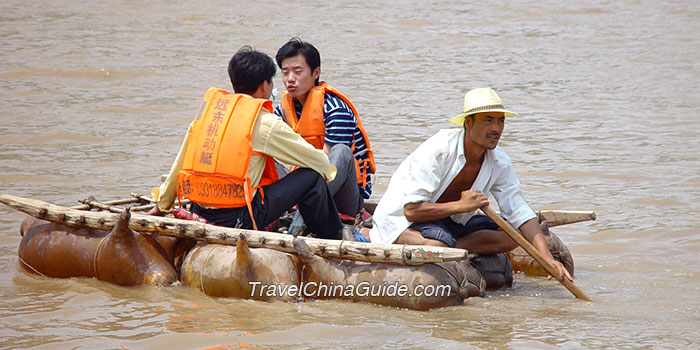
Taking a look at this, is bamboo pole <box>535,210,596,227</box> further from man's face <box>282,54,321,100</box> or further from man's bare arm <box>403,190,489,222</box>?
man's face <box>282,54,321,100</box>

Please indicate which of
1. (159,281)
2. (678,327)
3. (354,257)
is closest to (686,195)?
(678,327)

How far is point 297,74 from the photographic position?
227 inches

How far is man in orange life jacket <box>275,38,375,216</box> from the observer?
18.8ft

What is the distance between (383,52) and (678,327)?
428 inches

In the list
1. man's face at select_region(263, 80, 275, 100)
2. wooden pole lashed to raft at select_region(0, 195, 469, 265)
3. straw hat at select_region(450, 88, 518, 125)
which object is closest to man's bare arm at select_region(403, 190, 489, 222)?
wooden pole lashed to raft at select_region(0, 195, 469, 265)

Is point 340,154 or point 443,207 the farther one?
point 340,154

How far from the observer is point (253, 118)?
16.5 feet

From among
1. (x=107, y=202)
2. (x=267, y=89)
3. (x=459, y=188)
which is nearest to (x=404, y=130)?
(x=107, y=202)

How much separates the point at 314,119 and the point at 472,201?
139 cm

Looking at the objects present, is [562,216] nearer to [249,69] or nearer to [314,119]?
[314,119]

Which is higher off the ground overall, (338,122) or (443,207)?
(338,122)

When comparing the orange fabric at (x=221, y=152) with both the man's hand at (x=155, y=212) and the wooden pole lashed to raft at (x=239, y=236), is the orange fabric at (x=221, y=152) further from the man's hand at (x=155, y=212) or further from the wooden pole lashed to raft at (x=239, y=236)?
the man's hand at (x=155, y=212)

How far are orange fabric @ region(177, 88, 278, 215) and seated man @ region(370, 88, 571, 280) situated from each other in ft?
2.74

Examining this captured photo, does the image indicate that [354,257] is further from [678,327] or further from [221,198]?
[678,327]
